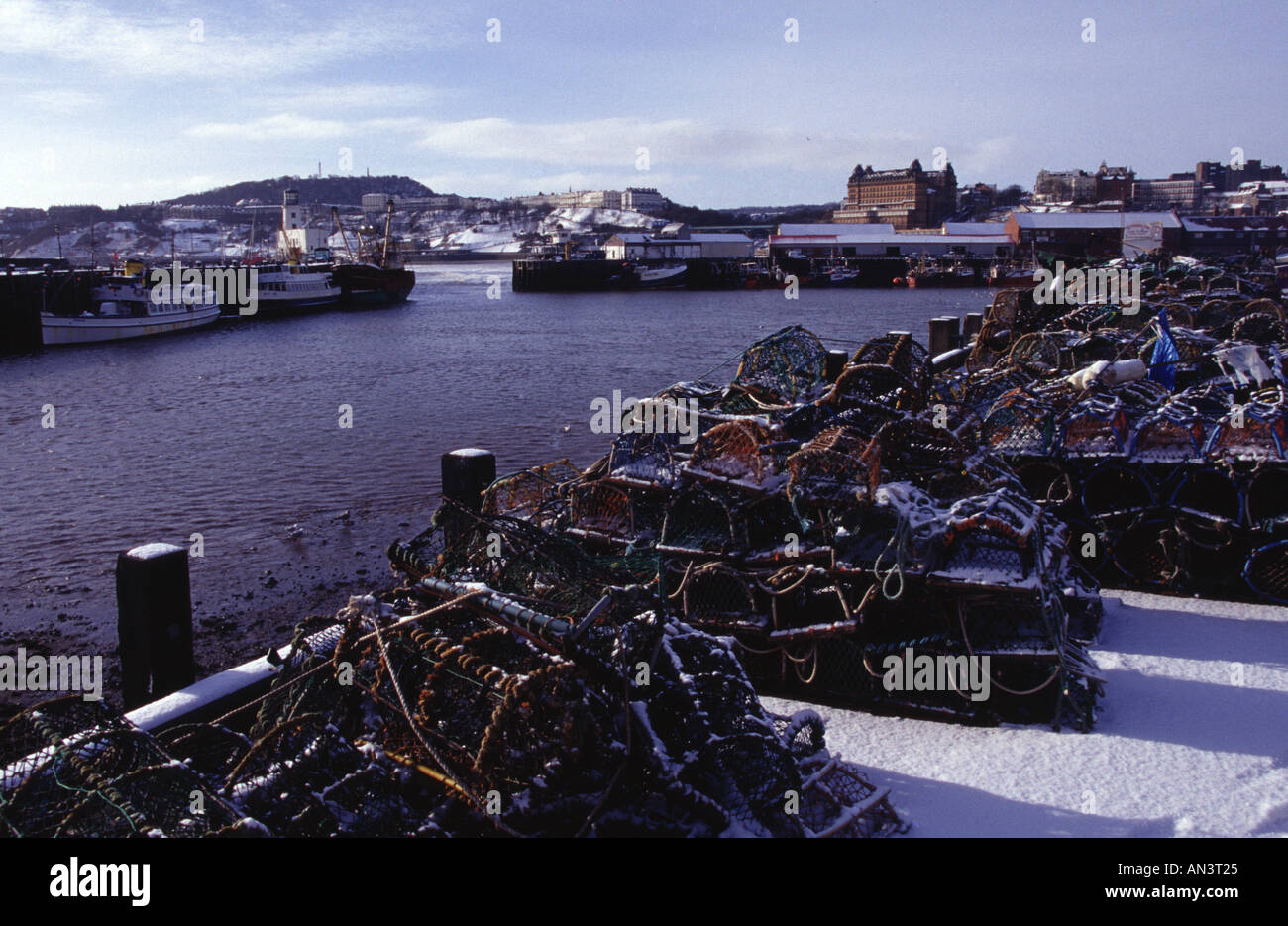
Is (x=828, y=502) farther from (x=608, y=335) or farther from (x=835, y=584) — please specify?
(x=608, y=335)

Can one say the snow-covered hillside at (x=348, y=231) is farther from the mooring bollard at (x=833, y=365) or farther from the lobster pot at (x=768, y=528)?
the lobster pot at (x=768, y=528)

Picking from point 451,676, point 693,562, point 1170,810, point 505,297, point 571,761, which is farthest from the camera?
point 505,297

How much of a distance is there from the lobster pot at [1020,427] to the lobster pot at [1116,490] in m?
0.38

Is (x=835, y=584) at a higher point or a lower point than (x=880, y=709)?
higher

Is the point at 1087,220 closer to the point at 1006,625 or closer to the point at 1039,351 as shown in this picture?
the point at 1039,351

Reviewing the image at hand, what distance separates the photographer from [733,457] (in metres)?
5.44

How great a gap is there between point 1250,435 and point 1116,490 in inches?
33.6

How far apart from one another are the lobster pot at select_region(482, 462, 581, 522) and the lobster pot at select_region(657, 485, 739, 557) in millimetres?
837

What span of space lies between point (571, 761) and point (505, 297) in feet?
199

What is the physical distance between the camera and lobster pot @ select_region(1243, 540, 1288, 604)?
6082mm

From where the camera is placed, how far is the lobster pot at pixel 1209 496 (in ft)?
20.0

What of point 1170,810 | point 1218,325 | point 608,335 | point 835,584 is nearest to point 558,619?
point 835,584

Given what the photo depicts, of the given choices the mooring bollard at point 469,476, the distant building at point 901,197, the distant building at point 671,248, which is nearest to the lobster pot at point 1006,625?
the mooring bollard at point 469,476

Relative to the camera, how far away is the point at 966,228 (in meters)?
79.4
